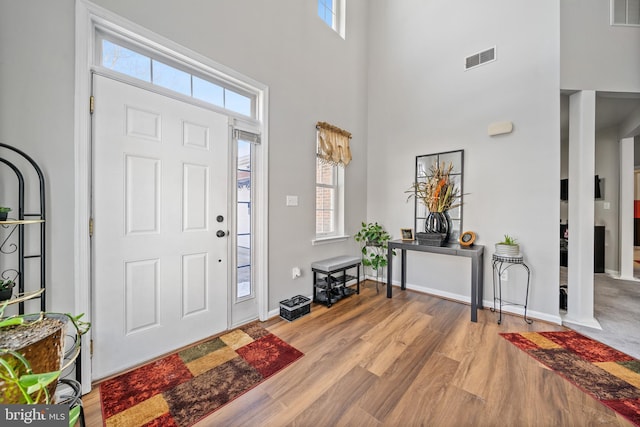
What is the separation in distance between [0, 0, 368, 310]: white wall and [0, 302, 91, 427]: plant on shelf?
0.98 meters

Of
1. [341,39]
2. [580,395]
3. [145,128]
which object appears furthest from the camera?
[341,39]

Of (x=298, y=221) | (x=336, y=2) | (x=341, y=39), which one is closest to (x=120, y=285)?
(x=298, y=221)

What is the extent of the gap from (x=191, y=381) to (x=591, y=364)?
9.65ft

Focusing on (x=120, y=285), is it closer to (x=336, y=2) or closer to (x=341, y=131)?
(x=341, y=131)

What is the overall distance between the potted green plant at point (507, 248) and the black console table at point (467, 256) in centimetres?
17

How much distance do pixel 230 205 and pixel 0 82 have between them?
4.86 feet

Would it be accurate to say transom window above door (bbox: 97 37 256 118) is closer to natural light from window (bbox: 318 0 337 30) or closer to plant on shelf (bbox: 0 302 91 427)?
plant on shelf (bbox: 0 302 91 427)

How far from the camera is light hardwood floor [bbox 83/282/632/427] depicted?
138 cm

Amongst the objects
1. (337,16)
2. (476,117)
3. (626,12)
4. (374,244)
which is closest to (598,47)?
(626,12)

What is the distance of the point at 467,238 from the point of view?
2902 mm

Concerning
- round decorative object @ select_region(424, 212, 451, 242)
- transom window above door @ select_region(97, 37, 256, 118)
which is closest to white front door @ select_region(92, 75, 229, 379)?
transom window above door @ select_region(97, 37, 256, 118)

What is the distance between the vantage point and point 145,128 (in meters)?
1.83

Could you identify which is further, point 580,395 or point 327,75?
point 327,75

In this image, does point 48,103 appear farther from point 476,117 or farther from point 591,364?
point 591,364
